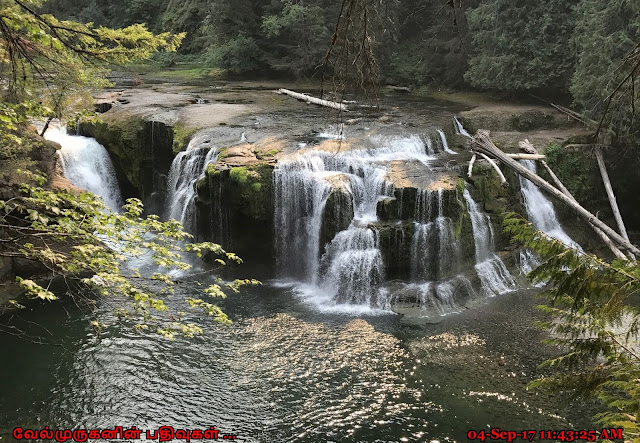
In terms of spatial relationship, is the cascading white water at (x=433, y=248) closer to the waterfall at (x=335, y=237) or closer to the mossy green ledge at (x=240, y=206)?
the waterfall at (x=335, y=237)

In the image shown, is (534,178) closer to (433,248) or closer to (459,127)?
(433,248)

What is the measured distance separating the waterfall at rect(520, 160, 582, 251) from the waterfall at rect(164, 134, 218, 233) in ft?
29.3

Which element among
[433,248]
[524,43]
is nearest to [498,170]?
[433,248]

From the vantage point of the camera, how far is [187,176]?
45.4 feet

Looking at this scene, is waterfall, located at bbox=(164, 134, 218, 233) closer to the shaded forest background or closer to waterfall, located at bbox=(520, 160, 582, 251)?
the shaded forest background

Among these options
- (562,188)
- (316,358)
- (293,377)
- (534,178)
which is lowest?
(293,377)

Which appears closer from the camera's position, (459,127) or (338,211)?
(338,211)

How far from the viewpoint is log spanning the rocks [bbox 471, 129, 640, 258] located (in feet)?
37.9

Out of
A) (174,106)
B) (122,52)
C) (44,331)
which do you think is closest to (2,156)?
(44,331)

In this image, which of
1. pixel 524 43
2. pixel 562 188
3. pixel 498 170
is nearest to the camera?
pixel 498 170

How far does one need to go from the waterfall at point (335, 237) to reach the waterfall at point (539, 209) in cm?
433

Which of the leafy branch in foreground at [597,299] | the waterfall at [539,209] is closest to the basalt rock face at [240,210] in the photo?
the waterfall at [539,209]

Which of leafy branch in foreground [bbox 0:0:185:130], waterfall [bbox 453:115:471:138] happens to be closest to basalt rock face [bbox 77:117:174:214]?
leafy branch in foreground [bbox 0:0:185:130]

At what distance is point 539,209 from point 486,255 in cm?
280
